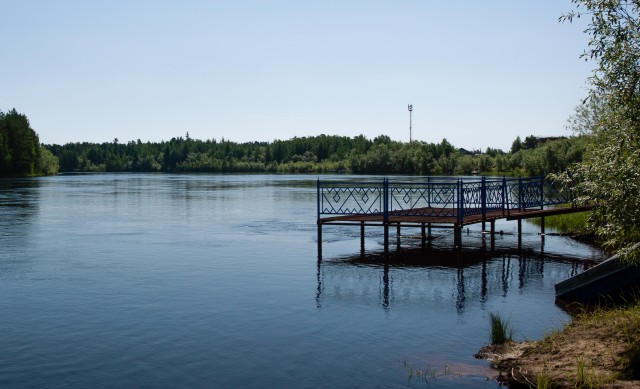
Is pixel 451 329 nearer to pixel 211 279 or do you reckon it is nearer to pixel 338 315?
pixel 338 315

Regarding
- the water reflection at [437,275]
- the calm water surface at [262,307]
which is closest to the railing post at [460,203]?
the water reflection at [437,275]

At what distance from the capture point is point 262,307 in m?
19.3

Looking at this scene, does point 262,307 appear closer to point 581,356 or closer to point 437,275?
point 437,275

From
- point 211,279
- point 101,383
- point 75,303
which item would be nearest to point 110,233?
point 211,279

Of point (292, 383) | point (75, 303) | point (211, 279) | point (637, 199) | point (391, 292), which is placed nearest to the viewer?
point (637, 199)

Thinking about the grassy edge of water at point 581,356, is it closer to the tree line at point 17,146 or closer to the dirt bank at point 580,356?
the dirt bank at point 580,356

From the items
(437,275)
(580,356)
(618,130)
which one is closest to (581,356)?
(580,356)

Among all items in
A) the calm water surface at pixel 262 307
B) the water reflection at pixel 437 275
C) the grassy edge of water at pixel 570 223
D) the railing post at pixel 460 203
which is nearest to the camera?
the calm water surface at pixel 262 307

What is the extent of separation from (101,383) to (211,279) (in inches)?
436

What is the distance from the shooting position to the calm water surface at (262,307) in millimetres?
13594

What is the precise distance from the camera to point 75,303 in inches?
781

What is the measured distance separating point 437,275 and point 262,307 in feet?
26.7

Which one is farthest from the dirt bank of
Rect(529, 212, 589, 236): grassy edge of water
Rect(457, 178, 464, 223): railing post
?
Rect(529, 212, 589, 236): grassy edge of water

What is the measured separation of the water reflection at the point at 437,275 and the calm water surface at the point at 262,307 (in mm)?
82
